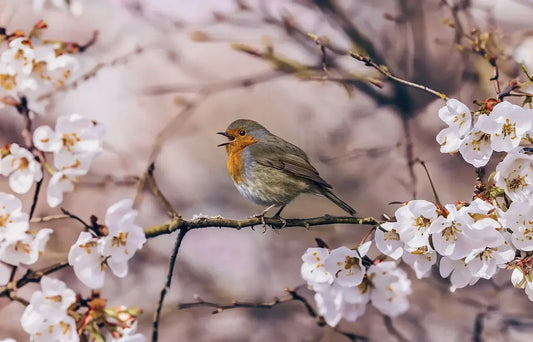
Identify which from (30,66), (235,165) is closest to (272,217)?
(235,165)

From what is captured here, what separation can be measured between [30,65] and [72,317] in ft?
1.70

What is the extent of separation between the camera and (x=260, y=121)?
1.38 meters

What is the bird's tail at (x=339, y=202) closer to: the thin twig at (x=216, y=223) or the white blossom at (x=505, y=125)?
the thin twig at (x=216, y=223)

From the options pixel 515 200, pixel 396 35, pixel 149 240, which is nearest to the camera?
pixel 515 200

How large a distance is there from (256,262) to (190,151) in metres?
0.31

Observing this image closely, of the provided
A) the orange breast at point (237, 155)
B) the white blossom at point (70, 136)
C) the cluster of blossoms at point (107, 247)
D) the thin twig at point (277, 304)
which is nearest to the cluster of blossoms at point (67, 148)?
the white blossom at point (70, 136)

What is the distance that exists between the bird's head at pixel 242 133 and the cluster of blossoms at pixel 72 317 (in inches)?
17.1

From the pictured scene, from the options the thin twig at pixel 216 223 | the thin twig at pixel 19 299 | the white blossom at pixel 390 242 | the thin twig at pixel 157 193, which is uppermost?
the white blossom at pixel 390 242

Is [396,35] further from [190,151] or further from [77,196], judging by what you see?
[77,196]

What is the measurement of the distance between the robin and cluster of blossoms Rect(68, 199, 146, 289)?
0.95 feet

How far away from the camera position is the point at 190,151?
138 centimetres

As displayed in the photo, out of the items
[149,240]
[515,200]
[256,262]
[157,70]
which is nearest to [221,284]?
[256,262]

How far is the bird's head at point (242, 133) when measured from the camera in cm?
135

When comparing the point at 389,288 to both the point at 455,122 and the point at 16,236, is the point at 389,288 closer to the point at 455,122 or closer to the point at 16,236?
the point at 455,122
